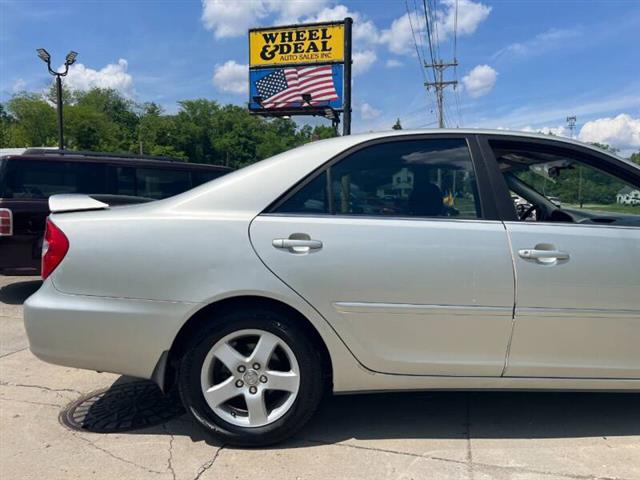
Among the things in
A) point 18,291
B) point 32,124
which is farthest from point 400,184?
point 32,124

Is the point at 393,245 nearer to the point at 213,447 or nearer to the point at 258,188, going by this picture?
the point at 258,188

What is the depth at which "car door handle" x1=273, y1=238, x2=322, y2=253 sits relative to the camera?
259 centimetres

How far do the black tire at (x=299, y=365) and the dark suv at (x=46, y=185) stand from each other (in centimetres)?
261

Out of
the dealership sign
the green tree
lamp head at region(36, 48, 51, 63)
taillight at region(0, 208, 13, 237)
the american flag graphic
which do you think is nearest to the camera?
taillight at region(0, 208, 13, 237)

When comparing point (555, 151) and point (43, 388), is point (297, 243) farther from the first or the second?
point (43, 388)

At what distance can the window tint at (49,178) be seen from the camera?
5645mm

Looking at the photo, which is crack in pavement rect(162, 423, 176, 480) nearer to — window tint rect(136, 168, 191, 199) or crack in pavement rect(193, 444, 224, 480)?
crack in pavement rect(193, 444, 224, 480)

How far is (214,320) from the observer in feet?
8.63

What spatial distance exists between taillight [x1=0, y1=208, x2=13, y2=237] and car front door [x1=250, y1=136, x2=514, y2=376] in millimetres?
4097

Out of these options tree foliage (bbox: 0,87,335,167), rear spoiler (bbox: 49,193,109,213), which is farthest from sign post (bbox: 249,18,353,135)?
tree foliage (bbox: 0,87,335,167)

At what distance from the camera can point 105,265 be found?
104 inches

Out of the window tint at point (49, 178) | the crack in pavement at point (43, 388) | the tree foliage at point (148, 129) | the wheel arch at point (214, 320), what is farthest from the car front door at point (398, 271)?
the tree foliage at point (148, 129)

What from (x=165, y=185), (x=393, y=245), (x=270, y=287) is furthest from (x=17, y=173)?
(x=393, y=245)

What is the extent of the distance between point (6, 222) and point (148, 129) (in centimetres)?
6071
